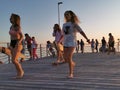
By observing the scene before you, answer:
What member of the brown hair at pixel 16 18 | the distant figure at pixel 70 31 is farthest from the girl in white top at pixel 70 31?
the brown hair at pixel 16 18

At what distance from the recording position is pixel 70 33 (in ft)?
35.4

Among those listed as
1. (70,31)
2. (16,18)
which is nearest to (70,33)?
(70,31)

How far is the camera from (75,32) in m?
10.8

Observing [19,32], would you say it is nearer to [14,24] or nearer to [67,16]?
[14,24]

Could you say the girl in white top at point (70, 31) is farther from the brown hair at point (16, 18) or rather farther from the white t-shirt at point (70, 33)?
the brown hair at point (16, 18)

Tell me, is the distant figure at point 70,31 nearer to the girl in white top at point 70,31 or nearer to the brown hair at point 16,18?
the girl in white top at point 70,31

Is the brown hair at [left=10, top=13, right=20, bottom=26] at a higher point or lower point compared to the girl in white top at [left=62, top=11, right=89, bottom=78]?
higher

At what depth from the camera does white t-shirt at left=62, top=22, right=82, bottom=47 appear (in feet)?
35.1

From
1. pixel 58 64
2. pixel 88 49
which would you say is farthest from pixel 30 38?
pixel 88 49

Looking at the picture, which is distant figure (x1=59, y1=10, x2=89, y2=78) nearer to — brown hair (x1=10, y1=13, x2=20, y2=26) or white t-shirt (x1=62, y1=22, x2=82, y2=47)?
white t-shirt (x1=62, y1=22, x2=82, y2=47)

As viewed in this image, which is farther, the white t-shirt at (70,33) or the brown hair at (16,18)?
the brown hair at (16,18)

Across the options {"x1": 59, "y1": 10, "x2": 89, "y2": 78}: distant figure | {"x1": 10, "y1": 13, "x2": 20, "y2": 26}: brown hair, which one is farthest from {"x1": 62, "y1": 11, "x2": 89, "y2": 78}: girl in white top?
{"x1": 10, "y1": 13, "x2": 20, "y2": 26}: brown hair

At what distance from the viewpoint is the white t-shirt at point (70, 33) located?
1071 centimetres

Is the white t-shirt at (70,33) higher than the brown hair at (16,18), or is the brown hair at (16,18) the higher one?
the brown hair at (16,18)
